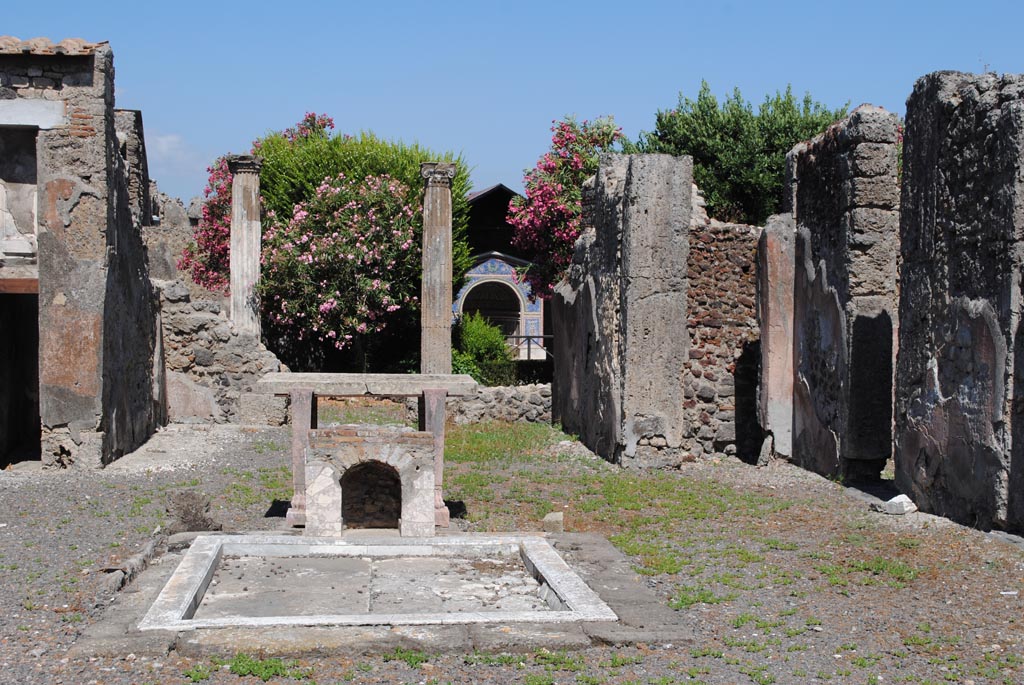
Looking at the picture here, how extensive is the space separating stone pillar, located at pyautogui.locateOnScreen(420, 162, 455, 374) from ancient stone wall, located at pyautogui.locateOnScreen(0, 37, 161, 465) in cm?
830

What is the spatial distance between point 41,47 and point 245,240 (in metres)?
8.95

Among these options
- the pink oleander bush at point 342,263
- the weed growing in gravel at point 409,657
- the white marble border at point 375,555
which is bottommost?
the weed growing in gravel at point 409,657

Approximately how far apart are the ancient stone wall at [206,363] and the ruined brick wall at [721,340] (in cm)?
700

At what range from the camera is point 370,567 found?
7551 millimetres

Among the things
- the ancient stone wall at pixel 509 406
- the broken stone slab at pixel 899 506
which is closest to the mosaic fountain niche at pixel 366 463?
the broken stone slab at pixel 899 506

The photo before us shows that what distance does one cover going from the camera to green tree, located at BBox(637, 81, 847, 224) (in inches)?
918

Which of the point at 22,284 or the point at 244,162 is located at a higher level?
the point at 244,162

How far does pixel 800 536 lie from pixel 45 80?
343 inches

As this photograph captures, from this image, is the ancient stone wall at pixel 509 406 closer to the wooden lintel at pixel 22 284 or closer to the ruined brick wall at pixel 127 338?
the ruined brick wall at pixel 127 338

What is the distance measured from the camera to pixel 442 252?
65.1 feet

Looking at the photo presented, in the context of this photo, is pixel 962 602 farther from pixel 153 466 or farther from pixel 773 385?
pixel 153 466

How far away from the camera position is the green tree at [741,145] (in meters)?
23.3

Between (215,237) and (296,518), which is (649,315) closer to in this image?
(296,518)

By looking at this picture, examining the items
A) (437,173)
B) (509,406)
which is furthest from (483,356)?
(509,406)
